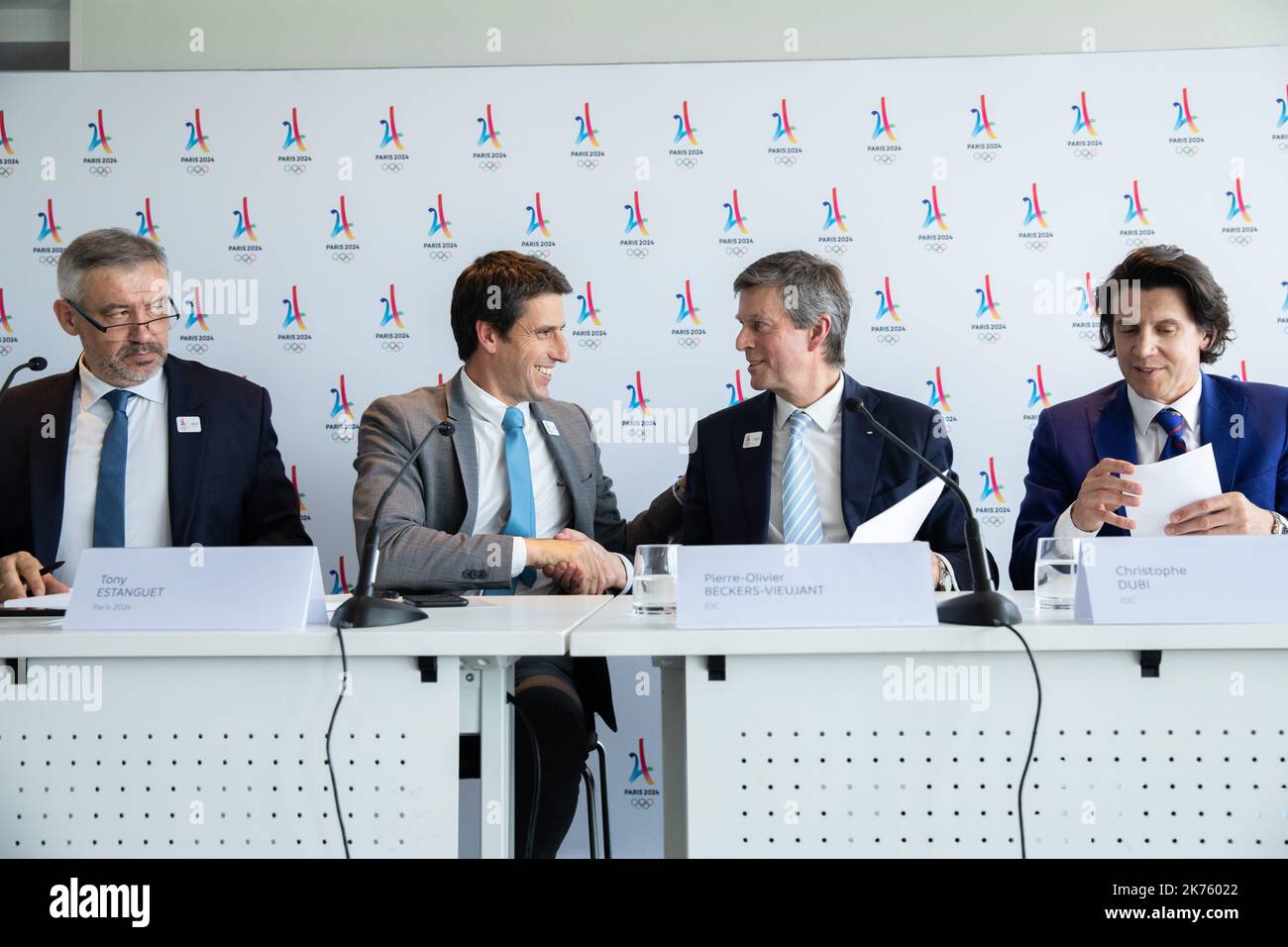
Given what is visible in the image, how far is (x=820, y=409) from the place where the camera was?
2404 mm

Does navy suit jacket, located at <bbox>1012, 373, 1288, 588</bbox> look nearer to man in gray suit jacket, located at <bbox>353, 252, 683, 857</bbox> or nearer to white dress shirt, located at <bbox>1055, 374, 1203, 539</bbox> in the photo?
white dress shirt, located at <bbox>1055, 374, 1203, 539</bbox>

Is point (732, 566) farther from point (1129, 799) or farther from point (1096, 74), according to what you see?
point (1096, 74)

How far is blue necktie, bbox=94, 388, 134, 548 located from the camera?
2398mm

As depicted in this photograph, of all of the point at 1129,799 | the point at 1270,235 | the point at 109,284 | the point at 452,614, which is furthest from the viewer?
the point at 1270,235

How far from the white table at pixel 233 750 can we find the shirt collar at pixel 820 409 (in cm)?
126

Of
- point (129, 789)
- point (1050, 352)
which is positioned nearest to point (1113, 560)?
point (129, 789)

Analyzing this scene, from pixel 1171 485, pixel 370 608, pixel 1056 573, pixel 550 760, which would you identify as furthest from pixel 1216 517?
pixel 370 608

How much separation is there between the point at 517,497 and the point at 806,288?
2.75 feet

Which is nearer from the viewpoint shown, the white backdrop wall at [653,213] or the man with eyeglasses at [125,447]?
the man with eyeglasses at [125,447]

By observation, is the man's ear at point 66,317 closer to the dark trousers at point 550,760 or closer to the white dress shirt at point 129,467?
the white dress shirt at point 129,467

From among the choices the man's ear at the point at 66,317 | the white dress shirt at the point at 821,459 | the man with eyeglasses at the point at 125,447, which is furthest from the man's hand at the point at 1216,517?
the man's ear at the point at 66,317

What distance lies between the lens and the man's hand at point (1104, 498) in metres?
1.75

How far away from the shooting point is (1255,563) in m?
1.28

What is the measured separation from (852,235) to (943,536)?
118 cm
